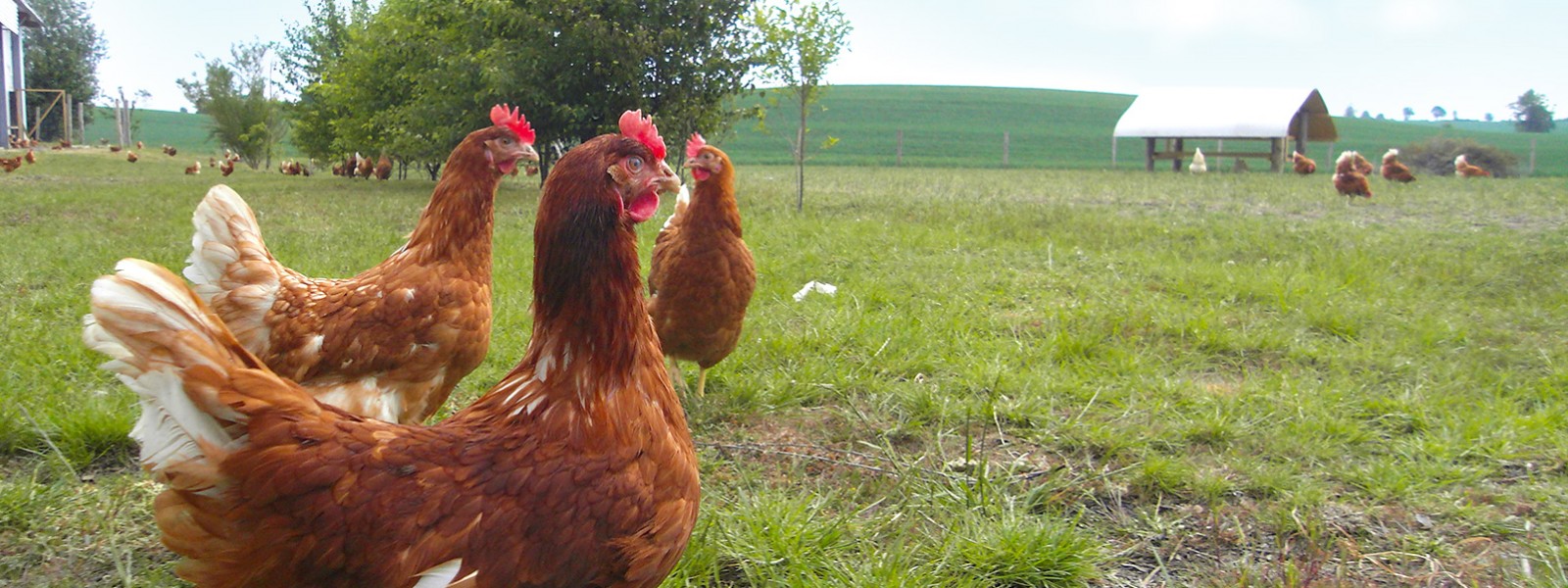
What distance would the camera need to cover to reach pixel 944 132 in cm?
4134

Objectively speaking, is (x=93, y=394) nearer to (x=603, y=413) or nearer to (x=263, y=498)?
(x=263, y=498)

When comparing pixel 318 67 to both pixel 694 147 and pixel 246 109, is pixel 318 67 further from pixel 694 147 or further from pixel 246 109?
pixel 694 147

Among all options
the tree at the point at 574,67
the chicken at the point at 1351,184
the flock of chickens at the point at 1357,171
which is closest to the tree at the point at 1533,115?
the flock of chickens at the point at 1357,171

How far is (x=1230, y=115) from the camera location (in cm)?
3064

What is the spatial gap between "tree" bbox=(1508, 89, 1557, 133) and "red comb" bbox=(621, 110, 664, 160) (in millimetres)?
62556

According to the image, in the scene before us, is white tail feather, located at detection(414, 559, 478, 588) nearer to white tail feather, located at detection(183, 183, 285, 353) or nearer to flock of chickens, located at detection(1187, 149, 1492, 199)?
white tail feather, located at detection(183, 183, 285, 353)

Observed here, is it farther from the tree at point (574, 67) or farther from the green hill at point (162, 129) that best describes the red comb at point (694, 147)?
the green hill at point (162, 129)

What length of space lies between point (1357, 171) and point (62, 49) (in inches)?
1865

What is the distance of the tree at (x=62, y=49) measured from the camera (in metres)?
36.3

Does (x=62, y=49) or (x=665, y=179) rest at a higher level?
(x=62, y=49)

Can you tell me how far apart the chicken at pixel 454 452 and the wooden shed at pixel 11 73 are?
111 feet

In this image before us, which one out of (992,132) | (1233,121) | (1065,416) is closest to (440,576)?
(1065,416)

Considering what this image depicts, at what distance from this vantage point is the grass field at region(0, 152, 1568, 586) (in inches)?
105

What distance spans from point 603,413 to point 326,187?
17759 millimetres
